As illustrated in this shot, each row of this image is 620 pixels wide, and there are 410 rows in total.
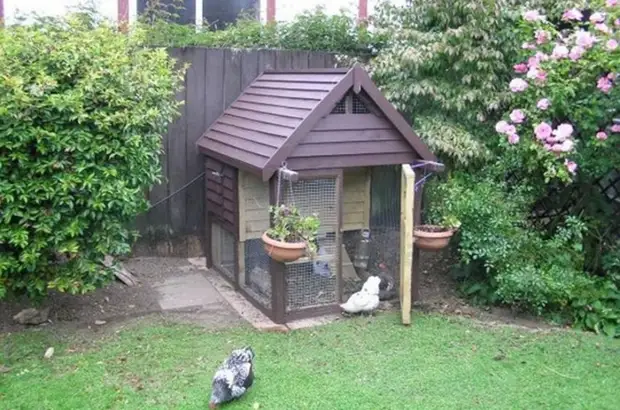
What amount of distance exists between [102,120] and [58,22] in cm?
109

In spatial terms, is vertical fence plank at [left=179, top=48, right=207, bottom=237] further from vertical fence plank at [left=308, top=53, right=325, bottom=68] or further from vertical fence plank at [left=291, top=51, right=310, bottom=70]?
vertical fence plank at [left=308, top=53, right=325, bottom=68]

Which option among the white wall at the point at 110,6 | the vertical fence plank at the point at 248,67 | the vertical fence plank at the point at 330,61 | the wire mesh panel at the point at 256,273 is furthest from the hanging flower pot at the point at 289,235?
the white wall at the point at 110,6

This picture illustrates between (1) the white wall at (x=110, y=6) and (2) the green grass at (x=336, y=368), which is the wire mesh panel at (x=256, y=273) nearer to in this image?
(2) the green grass at (x=336, y=368)

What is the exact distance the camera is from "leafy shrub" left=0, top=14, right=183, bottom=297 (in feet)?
13.5

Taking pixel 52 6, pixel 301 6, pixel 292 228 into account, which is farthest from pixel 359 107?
pixel 52 6

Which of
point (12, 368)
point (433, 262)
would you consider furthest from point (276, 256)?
point (433, 262)

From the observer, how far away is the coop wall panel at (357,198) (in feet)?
18.3

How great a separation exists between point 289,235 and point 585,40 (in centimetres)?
273

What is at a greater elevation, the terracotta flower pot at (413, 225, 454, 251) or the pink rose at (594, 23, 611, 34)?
the pink rose at (594, 23, 611, 34)

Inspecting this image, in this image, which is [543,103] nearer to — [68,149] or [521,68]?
[521,68]

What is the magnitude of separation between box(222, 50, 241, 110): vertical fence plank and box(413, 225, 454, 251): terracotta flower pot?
2.36 metres

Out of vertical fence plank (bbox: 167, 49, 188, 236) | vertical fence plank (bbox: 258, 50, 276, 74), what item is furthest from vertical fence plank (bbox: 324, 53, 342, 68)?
vertical fence plank (bbox: 167, 49, 188, 236)

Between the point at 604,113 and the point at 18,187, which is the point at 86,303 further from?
the point at 604,113

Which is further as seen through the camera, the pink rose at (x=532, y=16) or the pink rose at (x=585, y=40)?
the pink rose at (x=532, y=16)
